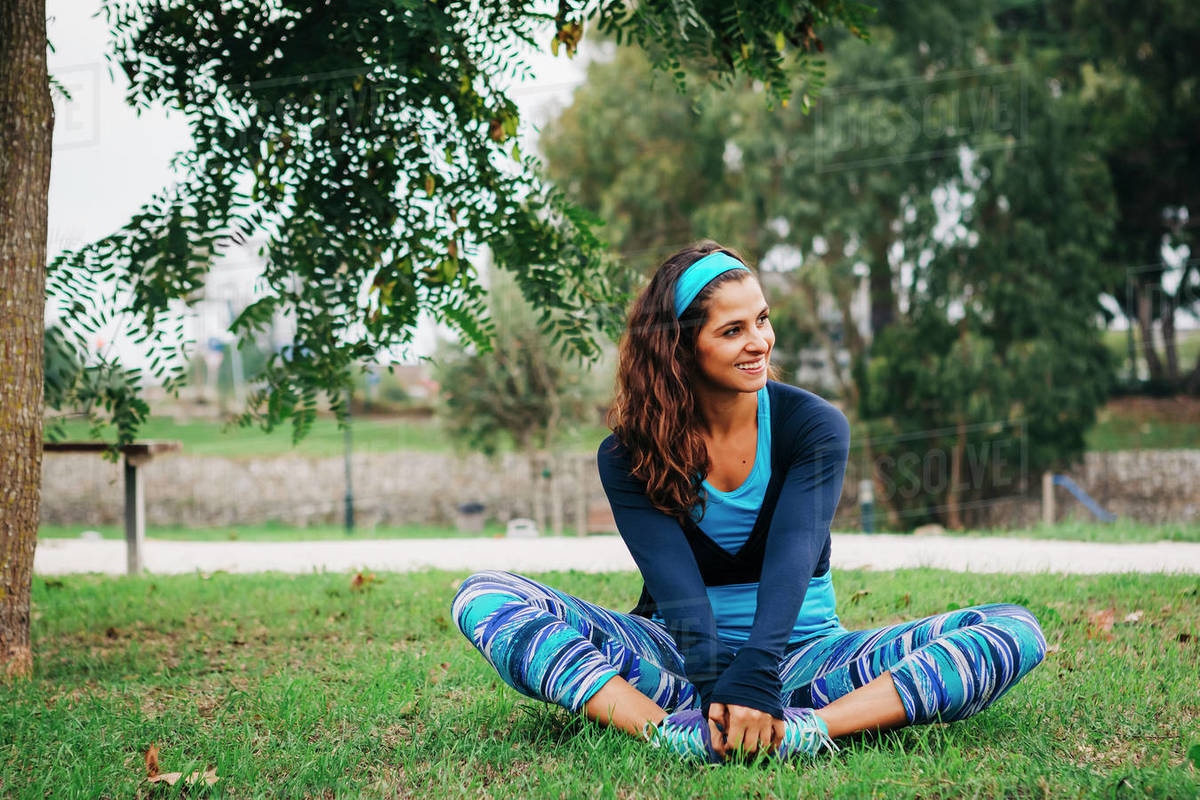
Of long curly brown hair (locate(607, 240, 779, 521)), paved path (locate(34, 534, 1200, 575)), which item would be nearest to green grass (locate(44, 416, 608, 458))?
paved path (locate(34, 534, 1200, 575))

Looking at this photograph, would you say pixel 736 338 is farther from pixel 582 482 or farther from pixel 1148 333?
pixel 1148 333

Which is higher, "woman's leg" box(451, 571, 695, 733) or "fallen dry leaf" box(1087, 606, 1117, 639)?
"woman's leg" box(451, 571, 695, 733)

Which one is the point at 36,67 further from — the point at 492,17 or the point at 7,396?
the point at 492,17

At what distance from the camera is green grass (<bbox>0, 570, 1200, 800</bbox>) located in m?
2.18

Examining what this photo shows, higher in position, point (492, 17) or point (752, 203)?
point (752, 203)

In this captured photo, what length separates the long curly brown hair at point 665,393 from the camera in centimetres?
256

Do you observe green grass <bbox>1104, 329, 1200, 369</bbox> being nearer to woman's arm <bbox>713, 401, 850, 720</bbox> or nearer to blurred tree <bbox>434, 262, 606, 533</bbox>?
blurred tree <bbox>434, 262, 606, 533</bbox>

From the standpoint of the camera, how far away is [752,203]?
16891 millimetres

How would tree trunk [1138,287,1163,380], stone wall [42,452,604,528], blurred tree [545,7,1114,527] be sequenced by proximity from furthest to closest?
stone wall [42,452,604,528], tree trunk [1138,287,1163,380], blurred tree [545,7,1114,527]

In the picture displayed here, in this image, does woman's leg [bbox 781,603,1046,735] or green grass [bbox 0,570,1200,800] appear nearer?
green grass [bbox 0,570,1200,800]

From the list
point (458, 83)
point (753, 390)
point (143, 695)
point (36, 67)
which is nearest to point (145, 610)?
point (143, 695)

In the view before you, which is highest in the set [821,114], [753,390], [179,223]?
[821,114]

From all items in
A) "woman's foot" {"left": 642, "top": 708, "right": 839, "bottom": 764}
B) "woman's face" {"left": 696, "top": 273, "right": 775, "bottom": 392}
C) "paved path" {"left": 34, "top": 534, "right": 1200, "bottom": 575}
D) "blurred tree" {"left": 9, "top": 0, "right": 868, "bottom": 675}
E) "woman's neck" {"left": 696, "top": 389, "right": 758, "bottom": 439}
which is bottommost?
"paved path" {"left": 34, "top": 534, "right": 1200, "bottom": 575}

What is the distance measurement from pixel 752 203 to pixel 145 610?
1344 cm
